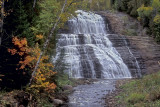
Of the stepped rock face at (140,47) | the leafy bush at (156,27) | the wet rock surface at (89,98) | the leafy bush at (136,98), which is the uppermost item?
the leafy bush at (156,27)

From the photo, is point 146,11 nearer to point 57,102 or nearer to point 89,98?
point 89,98

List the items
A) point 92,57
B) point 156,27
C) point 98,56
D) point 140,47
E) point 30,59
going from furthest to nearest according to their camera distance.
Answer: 1. point 156,27
2. point 140,47
3. point 98,56
4. point 92,57
5. point 30,59

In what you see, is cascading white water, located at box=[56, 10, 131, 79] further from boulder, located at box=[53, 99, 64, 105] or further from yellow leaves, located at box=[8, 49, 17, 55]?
yellow leaves, located at box=[8, 49, 17, 55]

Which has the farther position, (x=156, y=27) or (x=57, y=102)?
(x=156, y=27)

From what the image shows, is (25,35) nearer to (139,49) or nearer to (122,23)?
(139,49)

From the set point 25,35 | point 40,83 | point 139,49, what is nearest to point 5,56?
point 25,35

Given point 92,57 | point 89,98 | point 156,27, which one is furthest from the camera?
point 156,27

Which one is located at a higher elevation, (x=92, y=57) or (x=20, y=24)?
(x=20, y=24)

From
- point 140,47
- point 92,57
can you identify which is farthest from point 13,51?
point 140,47

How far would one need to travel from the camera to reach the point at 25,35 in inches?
382

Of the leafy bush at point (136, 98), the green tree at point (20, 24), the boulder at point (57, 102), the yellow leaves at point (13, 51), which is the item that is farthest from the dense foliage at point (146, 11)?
the yellow leaves at point (13, 51)

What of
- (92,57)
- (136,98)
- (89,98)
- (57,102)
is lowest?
(89,98)

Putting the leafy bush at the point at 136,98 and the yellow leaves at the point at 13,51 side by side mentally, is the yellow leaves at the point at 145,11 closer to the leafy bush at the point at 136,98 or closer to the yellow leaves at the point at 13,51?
the leafy bush at the point at 136,98

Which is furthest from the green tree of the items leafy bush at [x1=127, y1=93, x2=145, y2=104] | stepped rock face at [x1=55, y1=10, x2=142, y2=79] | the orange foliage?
stepped rock face at [x1=55, y1=10, x2=142, y2=79]
